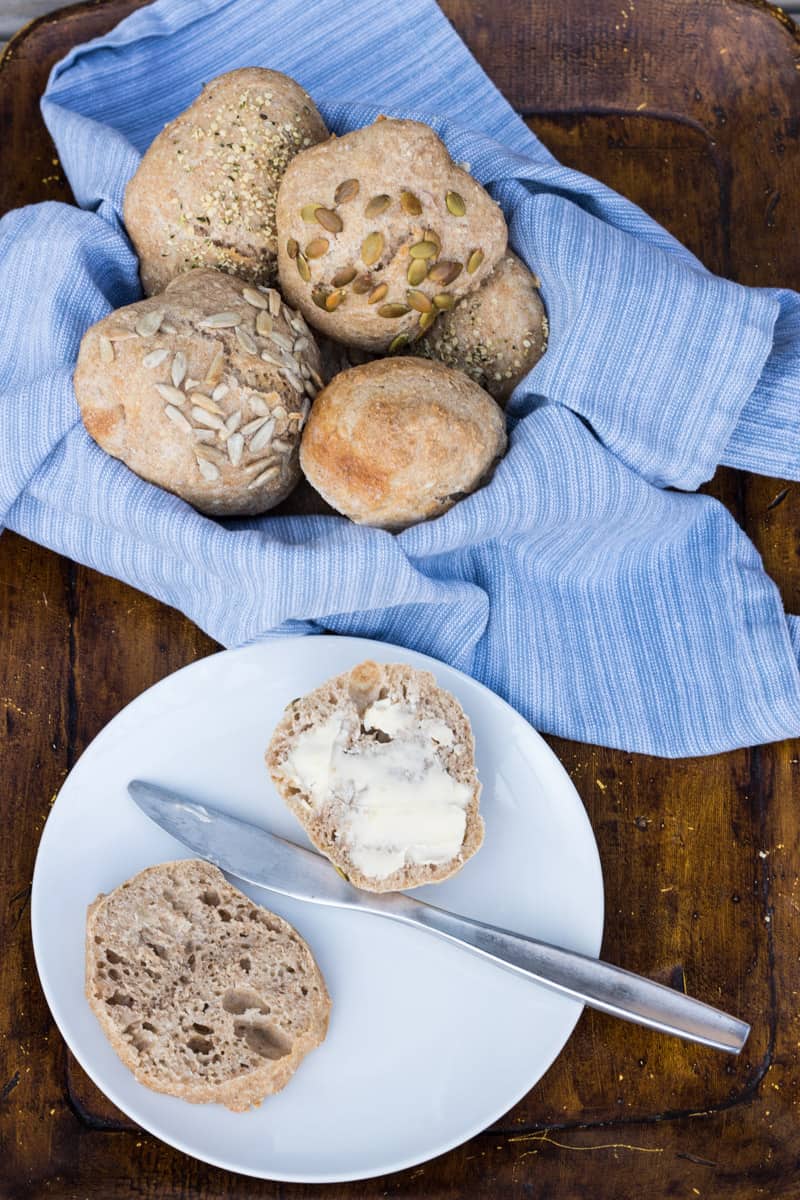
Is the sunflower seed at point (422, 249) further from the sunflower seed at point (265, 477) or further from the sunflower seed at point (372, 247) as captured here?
the sunflower seed at point (265, 477)

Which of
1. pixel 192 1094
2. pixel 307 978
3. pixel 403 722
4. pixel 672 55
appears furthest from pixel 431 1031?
pixel 672 55

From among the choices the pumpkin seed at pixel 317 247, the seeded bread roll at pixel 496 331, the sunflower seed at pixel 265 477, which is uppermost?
the pumpkin seed at pixel 317 247

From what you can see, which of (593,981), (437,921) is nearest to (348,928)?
(437,921)

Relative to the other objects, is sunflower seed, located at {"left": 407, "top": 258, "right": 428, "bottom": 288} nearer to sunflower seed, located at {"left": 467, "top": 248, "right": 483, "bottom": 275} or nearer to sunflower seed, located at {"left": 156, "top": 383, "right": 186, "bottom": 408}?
sunflower seed, located at {"left": 467, "top": 248, "right": 483, "bottom": 275}

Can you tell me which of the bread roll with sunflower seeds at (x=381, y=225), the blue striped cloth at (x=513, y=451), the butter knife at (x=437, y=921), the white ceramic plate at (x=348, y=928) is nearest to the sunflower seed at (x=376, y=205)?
the bread roll with sunflower seeds at (x=381, y=225)

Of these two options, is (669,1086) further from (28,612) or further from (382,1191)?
(28,612)

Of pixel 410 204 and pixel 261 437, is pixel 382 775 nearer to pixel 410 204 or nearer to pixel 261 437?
pixel 261 437
